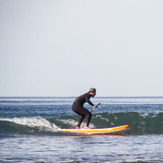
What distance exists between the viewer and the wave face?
64.2 feet

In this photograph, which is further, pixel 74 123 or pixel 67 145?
pixel 74 123

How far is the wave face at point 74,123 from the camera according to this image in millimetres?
19583

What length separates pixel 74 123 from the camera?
22.9 meters

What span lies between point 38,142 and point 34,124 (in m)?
6.03

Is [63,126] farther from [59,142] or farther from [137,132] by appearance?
[59,142]

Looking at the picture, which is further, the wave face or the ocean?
the wave face

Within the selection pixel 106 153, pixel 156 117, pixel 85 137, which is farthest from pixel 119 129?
pixel 156 117

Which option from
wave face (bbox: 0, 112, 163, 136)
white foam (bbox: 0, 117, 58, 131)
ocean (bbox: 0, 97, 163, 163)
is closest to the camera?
ocean (bbox: 0, 97, 163, 163)

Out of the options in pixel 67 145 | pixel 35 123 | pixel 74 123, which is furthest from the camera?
pixel 74 123

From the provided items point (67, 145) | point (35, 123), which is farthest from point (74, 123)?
point (67, 145)

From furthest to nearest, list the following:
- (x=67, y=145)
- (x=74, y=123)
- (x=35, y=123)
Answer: (x=74, y=123)
(x=35, y=123)
(x=67, y=145)

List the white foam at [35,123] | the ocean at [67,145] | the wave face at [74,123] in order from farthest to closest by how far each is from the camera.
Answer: the white foam at [35,123], the wave face at [74,123], the ocean at [67,145]

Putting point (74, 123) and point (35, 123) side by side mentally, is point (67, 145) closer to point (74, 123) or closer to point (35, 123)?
point (35, 123)

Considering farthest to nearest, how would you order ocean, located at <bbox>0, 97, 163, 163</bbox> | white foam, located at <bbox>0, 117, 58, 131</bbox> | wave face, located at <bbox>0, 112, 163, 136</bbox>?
white foam, located at <bbox>0, 117, 58, 131</bbox>
wave face, located at <bbox>0, 112, 163, 136</bbox>
ocean, located at <bbox>0, 97, 163, 163</bbox>
